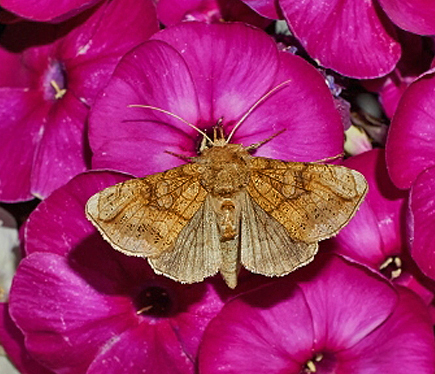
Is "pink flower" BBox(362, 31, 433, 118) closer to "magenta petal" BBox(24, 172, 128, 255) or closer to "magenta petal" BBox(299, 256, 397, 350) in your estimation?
"magenta petal" BBox(299, 256, 397, 350)

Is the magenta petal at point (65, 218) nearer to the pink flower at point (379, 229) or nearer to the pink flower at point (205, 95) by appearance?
the pink flower at point (205, 95)

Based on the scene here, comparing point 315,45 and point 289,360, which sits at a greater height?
point 315,45

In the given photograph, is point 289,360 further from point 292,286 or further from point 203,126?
point 203,126

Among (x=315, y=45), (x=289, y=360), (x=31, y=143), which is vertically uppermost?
(x=315, y=45)

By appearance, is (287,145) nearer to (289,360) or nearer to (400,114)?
(400,114)

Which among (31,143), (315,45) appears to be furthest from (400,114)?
(31,143)

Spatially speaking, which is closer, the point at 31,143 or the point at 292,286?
the point at 292,286
